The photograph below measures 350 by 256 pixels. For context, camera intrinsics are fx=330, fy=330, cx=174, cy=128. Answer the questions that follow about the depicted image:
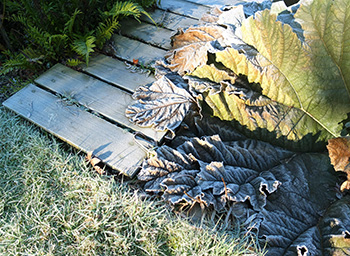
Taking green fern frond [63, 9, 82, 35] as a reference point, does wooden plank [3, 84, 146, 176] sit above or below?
below

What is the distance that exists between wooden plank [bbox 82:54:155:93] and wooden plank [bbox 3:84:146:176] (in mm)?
331

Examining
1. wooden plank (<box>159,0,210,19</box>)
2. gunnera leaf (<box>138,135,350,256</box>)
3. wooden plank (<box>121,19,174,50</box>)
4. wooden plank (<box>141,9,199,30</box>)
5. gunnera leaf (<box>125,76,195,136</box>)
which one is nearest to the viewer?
gunnera leaf (<box>138,135,350,256</box>)

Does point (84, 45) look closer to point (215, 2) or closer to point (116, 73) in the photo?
point (116, 73)

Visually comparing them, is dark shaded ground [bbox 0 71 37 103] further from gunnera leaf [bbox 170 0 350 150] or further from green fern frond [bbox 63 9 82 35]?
gunnera leaf [bbox 170 0 350 150]

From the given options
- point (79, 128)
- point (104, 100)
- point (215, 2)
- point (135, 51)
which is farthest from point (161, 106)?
point (215, 2)

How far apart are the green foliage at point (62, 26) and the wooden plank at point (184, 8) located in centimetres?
52

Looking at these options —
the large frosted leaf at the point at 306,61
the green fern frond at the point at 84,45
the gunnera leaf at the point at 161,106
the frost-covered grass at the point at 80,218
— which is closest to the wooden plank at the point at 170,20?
the green fern frond at the point at 84,45

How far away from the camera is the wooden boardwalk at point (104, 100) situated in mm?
2059

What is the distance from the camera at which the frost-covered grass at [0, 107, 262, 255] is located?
5.35 feet

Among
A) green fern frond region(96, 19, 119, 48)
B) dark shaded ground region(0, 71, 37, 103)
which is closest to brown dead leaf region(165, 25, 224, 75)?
green fern frond region(96, 19, 119, 48)

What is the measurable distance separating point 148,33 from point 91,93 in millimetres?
779

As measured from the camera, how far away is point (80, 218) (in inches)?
67.4

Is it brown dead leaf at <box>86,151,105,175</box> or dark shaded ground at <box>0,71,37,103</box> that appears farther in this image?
dark shaded ground at <box>0,71,37,103</box>

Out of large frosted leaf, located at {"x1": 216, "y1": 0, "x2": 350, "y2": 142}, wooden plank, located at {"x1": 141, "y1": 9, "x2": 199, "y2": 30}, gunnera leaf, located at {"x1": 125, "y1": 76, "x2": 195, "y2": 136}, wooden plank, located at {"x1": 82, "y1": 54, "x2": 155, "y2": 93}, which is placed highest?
large frosted leaf, located at {"x1": 216, "y1": 0, "x2": 350, "y2": 142}
